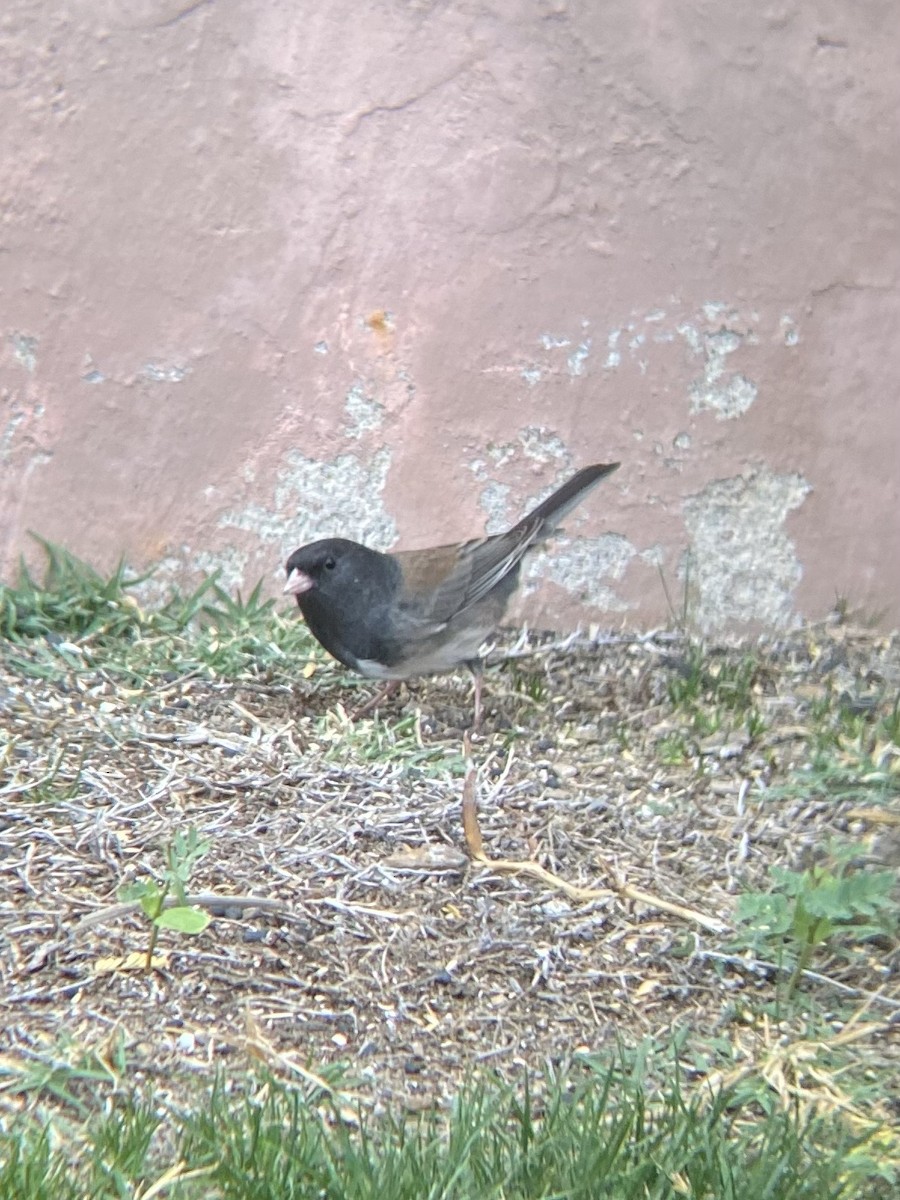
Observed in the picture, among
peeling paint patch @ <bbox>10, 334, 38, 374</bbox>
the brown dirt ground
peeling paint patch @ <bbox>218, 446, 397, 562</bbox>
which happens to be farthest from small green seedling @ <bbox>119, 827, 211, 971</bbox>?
peeling paint patch @ <bbox>10, 334, 38, 374</bbox>

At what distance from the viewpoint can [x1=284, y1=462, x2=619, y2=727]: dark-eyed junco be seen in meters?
3.80

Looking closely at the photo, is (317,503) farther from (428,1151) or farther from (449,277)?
(428,1151)

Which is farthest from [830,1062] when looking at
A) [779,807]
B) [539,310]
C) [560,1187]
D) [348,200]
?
[348,200]

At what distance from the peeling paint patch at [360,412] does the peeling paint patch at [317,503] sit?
0.07 metres

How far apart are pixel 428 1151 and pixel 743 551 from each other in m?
2.74

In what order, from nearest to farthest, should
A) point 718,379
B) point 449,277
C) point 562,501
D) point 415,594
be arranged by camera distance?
1. point 415,594
2. point 562,501
3. point 449,277
4. point 718,379

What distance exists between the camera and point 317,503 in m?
4.27

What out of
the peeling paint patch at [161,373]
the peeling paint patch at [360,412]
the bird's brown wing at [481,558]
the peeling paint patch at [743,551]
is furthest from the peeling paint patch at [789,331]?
the peeling paint patch at [161,373]

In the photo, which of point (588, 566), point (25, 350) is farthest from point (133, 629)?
point (588, 566)

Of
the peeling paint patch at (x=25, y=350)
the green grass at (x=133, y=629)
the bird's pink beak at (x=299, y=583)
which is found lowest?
the green grass at (x=133, y=629)

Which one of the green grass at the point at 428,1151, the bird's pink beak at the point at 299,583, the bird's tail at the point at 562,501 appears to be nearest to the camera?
the green grass at the point at 428,1151

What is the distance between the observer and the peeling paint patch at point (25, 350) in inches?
162

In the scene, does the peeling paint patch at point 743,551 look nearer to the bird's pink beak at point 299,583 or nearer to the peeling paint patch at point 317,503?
the peeling paint patch at point 317,503

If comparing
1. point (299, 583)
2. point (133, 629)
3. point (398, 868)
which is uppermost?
point (398, 868)
